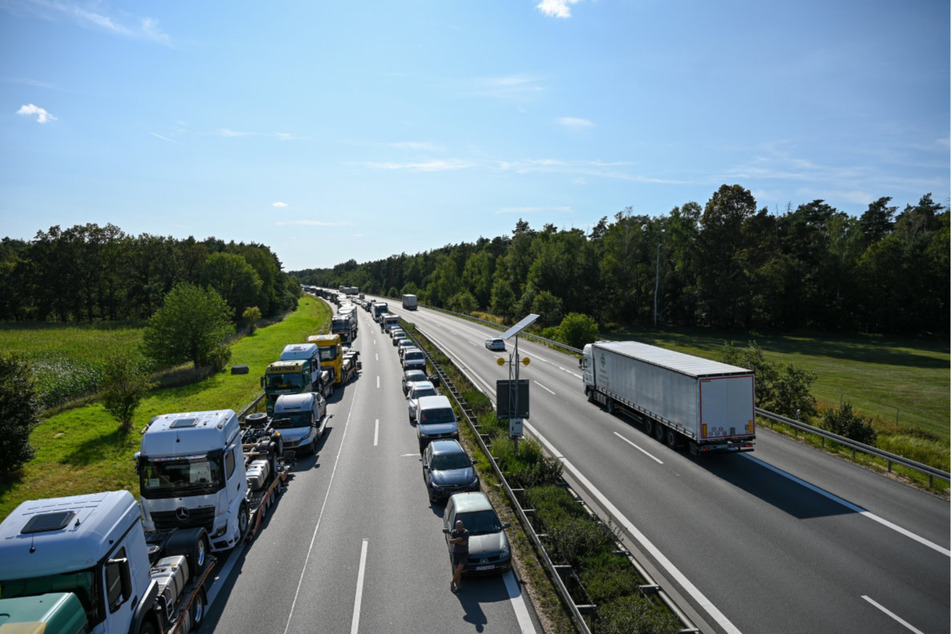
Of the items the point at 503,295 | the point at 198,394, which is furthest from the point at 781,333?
the point at 198,394

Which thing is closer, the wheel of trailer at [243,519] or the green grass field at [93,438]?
the wheel of trailer at [243,519]

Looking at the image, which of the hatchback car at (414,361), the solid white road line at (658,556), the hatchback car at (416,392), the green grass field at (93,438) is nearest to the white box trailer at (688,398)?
the solid white road line at (658,556)

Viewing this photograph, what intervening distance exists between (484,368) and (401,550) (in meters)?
28.4

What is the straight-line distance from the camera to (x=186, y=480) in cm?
1288

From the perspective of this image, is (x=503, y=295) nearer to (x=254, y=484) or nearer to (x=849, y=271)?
(x=849, y=271)

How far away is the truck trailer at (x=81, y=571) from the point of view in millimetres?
6953

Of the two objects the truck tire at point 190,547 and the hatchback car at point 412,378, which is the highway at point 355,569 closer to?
the truck tire at point 190,547

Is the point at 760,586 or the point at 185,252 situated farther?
the point at 185,252

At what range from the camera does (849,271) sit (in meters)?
73.4

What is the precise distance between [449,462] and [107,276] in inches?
3385

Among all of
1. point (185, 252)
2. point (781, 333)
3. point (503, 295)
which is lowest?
point (781, 333)

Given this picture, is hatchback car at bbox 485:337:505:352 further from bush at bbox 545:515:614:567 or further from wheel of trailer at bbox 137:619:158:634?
wheel of trailer at bbox 137:619:158:634

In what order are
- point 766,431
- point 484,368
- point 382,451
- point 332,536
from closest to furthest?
point 332,536
point 382,451
point 766,431
point 484,368

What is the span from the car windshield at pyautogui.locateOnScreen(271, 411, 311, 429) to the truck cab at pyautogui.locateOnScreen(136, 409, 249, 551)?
916 centimetres
